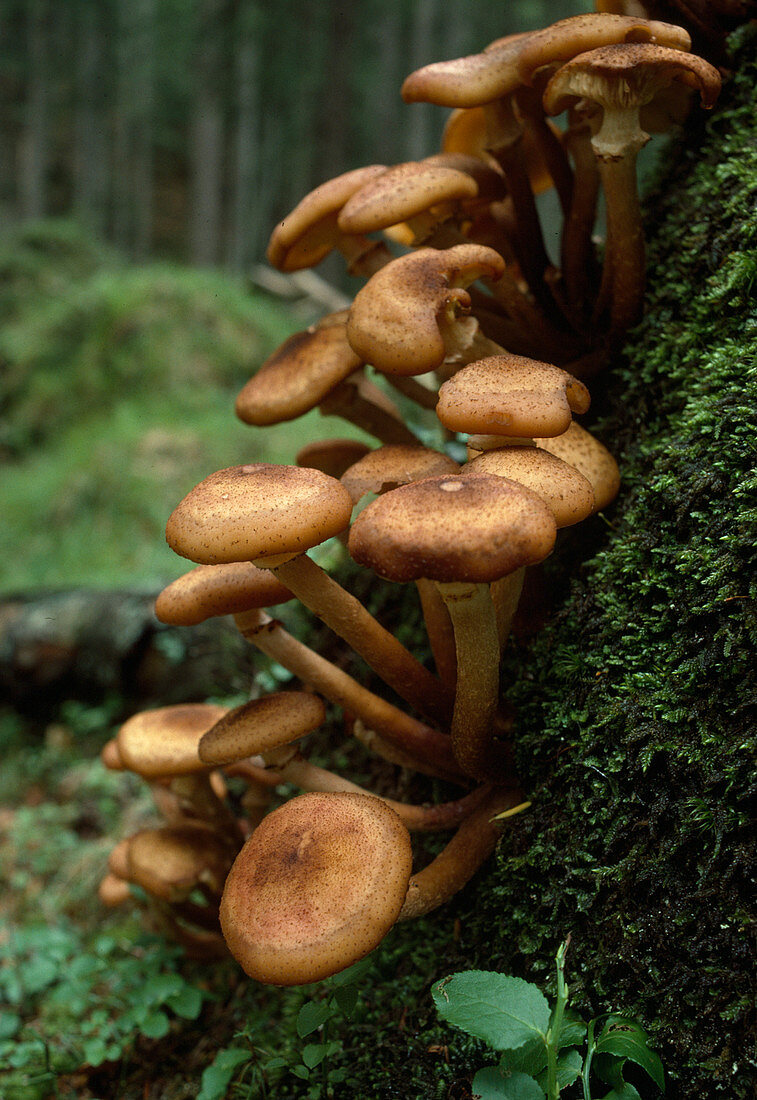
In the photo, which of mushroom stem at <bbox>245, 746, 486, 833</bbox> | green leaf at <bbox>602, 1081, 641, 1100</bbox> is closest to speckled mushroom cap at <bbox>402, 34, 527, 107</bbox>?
mushroom stem at <bbox>245, 746, 486, 833</bbox>

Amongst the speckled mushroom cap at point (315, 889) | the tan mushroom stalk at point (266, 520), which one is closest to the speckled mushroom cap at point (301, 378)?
the tan mushroom stalk at point (266, 520)

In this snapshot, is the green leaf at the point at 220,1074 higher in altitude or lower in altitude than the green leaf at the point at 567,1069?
lower

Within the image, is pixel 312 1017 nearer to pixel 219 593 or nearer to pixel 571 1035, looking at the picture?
pixel 571 1035

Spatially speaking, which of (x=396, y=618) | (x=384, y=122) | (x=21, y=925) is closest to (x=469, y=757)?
(x=396, y=618)

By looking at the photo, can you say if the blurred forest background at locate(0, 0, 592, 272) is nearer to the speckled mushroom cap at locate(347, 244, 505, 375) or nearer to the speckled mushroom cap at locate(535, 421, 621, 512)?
the speckled mushroom cap at locate(347, 244, 505, 375)

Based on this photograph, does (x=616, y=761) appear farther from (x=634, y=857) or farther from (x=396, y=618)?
(x=396, y=618)

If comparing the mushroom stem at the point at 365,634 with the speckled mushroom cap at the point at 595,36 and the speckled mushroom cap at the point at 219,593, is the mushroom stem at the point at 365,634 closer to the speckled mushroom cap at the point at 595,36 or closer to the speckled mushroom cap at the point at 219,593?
the speckled mushroom cap at the point at 219,593
